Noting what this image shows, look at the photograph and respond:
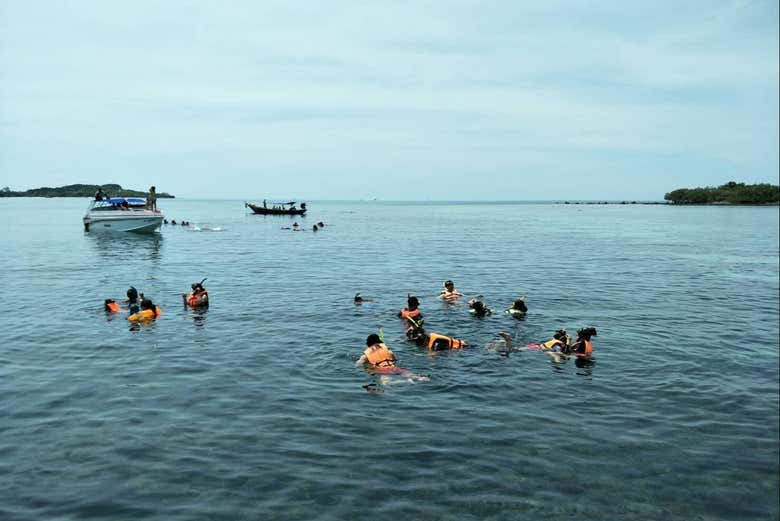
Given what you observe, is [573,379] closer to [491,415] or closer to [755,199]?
[491,415]

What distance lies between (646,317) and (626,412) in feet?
40.8

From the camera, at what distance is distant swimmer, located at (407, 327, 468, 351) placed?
1781 centimetres

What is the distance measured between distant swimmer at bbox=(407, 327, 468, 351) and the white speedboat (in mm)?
52864

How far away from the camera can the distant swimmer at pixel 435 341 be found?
17.8 meters

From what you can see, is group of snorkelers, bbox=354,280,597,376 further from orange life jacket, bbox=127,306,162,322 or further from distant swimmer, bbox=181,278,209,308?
distant swimmer, bbox=181,278,209,308

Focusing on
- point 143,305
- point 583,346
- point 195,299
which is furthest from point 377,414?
point 195,299

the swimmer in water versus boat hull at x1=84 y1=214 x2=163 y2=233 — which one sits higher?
boat hull at x1=84 y1=214 x2=163 y2=233

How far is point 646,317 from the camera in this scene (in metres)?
24.2

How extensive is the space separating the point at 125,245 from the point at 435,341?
155 ft

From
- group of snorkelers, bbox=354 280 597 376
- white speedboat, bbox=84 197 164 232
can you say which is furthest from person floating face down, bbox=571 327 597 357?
white speedboat, bbox=84 197 164 232

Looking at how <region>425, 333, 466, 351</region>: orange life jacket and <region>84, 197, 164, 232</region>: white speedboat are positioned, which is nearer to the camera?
<region>425, 333, 466, 351</region>: orange life jacket

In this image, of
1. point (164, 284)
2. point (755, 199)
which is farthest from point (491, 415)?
point (755, 199)

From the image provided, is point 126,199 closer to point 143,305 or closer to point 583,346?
point 143,305

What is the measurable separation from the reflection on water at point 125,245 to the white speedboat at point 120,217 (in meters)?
1.18
